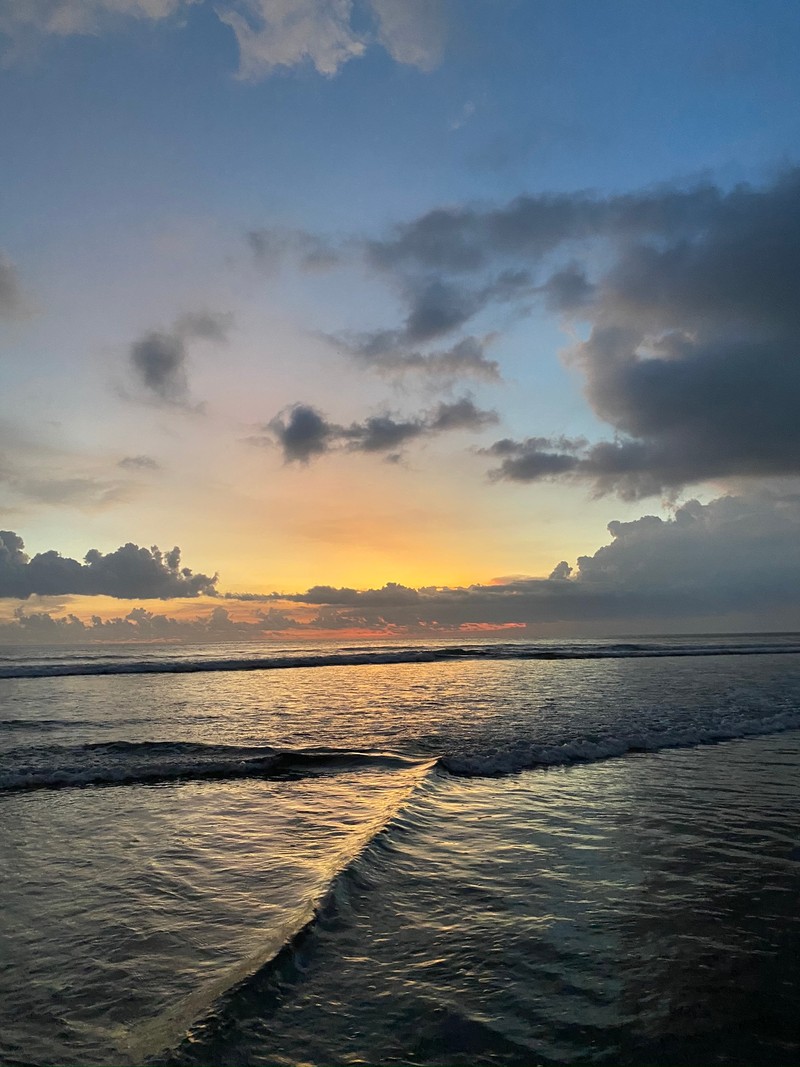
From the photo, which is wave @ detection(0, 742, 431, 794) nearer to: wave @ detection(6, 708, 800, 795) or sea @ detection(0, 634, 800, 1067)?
wave @ detection(6, 708, 800, 795)

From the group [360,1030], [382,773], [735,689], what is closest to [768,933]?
[360,1030]

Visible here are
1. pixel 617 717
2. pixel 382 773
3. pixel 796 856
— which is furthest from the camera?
pixel 617 717

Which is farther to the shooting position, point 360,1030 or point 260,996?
point 260,996

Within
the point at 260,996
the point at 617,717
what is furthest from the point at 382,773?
the point at 617,717

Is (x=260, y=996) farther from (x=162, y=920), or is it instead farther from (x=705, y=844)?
(x=705, y=844)

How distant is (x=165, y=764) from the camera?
1534 centimetres

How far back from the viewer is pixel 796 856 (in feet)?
26.5

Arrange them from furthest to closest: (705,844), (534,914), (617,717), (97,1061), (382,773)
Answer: (617,717) < (382,773) < (705,844) < (534,914) < (97,1061)

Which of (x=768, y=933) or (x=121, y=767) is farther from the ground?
(x=768, y=933)

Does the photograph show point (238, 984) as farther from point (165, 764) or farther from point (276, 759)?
point (165, 764)

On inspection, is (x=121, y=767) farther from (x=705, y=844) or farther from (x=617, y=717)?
(x=617, y=717)

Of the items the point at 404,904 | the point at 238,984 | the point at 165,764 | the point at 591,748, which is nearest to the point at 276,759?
the point at 165,764

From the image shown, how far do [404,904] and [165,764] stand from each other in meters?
10.5

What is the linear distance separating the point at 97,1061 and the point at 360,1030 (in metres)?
1.85
